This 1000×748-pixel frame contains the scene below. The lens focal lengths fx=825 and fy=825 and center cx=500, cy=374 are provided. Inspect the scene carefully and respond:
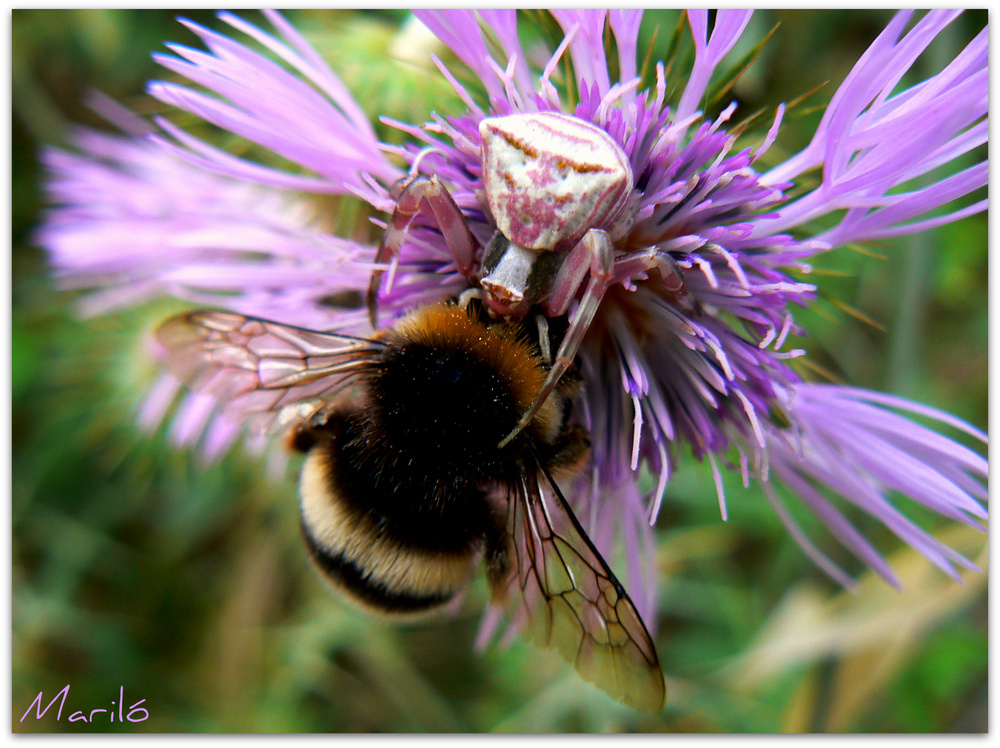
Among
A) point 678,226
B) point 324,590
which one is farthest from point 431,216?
point 324,590

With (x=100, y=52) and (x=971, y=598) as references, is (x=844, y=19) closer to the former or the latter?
(x=971, y=598)

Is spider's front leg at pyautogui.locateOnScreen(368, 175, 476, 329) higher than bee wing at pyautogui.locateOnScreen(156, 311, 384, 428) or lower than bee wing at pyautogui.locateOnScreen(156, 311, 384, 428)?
higher

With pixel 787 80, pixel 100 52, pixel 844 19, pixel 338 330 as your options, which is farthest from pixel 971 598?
pixel 100 52

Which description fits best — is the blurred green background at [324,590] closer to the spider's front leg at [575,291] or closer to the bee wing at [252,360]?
the bee wing at [252,360]

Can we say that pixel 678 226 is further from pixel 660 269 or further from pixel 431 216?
pixel 431 216
